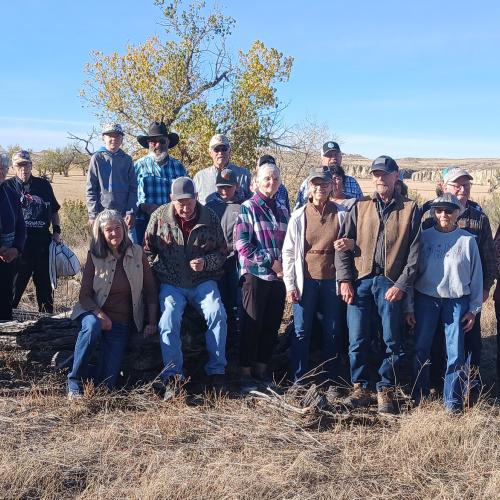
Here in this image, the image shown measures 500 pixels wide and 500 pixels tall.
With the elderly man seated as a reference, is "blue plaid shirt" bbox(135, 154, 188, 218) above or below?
above

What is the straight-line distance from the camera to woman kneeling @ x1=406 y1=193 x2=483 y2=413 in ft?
16.7

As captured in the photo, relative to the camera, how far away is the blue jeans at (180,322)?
17.3 feet

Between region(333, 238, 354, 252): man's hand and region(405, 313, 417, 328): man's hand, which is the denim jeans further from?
region(405, 313, 417, 328): man's hand

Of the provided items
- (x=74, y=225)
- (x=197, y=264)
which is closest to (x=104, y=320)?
(x=197, y=264)

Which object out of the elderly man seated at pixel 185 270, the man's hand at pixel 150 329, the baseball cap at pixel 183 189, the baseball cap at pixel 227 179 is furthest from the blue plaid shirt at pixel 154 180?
the man's hand at pixel 150 329

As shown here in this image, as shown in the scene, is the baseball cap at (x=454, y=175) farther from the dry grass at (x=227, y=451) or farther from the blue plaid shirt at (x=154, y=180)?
the blue plaid shirt at (x=154, y=180)

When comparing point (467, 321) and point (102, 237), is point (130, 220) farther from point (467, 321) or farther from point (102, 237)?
point (467, 321)

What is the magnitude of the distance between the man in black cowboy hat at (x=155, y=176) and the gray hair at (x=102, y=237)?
1471mm

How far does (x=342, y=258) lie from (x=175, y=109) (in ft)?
41.7

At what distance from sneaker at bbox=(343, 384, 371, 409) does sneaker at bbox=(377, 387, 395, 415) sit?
128mm

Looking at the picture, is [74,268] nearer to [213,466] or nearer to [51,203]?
[51,203]

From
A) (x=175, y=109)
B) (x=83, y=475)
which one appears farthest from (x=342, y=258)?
(x=175, y=109)

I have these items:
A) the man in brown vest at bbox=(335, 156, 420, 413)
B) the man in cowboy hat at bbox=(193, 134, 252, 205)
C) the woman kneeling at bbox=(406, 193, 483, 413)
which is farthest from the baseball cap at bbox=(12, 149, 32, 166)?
the woman kneeling at bbox=(406, 193, 483, 413)

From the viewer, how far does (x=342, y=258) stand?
17.2ft
